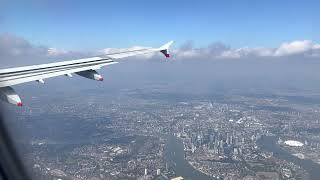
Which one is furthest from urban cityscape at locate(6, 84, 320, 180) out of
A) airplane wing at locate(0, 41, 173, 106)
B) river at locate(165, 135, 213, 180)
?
airplane wing at locate(0, 41, 173, 106)

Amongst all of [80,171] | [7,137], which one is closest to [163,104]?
[80,171]

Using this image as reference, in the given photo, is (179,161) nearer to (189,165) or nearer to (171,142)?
(189,165)

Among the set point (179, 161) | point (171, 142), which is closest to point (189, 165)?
point (179, 161)

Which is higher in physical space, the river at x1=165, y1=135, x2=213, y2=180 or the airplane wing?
the airplane wing

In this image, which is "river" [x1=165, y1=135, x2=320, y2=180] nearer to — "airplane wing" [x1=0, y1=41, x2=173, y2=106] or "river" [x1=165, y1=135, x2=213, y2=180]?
"river" [x1=165, y1=135, x2=213, y2=180]

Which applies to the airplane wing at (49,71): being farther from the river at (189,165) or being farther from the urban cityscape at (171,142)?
the river at (189,165)
